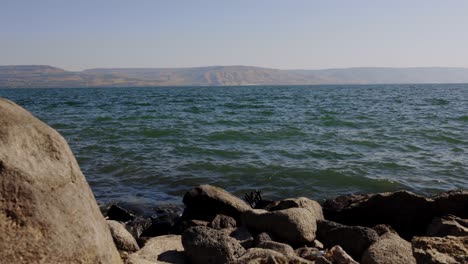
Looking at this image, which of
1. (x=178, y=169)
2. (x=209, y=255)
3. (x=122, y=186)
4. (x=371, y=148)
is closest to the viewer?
(x=209, y=255)

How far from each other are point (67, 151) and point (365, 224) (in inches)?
234

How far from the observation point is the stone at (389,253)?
530 cm

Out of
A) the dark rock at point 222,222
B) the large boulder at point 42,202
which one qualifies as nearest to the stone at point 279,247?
the dark rock at point 222,222

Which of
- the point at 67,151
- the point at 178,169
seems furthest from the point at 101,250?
the point at 178,169

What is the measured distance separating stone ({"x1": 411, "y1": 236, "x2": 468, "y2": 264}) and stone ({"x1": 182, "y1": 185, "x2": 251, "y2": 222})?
4.46m

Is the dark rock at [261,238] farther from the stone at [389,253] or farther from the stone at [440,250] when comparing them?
the stone at [440,250]

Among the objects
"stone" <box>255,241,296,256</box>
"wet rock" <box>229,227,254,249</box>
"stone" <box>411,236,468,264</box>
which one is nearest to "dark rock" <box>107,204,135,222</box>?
"wet rock" <box>229,227,254,249</box>

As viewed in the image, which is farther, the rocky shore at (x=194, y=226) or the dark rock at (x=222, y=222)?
the dark rock at (x=222, y=222)

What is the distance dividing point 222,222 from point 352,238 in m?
2.35

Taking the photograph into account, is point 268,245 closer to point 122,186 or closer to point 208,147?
point 122,186

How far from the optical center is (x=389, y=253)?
5.40 m

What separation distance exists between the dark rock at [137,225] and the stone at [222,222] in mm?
1423

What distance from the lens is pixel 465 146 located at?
16.8 meters

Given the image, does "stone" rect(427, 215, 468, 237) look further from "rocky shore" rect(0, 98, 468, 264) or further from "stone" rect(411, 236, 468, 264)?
"stone" rect(411, 236, 468, 264)
